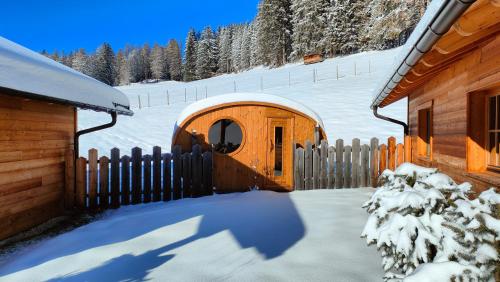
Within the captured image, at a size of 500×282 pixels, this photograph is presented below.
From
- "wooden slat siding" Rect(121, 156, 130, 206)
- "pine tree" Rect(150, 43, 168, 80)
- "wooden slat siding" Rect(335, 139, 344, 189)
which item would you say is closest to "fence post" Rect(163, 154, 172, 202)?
"wooden slat siding" Rect(121, 156, 130, 206)

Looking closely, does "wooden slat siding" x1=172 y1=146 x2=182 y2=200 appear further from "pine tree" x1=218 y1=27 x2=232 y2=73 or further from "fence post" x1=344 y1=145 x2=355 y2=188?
"pine tree" x1=218 y1=27 x2=232 y2=73

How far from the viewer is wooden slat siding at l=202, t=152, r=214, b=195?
830 centimetres

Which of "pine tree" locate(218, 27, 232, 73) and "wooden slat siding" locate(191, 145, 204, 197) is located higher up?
"pine tree" locate(218, 27, 232, 73)

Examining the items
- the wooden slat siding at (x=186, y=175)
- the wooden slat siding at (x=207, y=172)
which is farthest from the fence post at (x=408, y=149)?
the wooden slat siding at (x=186, y=175)

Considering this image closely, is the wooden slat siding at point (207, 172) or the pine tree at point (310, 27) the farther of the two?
the pine tree at point (310, 27)

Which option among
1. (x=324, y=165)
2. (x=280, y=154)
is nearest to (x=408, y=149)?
(x=324, y=165)

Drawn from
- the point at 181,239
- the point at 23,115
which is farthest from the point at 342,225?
the point at 23,115

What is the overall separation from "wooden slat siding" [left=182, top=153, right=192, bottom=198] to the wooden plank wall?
2.50 meters

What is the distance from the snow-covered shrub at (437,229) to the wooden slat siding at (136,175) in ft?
19.8

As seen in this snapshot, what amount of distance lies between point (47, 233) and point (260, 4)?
51.5 m

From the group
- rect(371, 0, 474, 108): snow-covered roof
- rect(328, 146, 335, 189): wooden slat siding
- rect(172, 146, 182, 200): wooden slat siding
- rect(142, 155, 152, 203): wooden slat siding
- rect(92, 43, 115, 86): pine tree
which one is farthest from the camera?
rect(92, 43, 115, 86): pine tree

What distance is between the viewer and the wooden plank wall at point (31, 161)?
203 inches

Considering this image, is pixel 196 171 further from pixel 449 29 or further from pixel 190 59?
pixel 190 59

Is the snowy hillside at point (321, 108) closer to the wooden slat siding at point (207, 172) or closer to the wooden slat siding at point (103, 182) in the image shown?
the wooden slat siding at point (207, 172)
